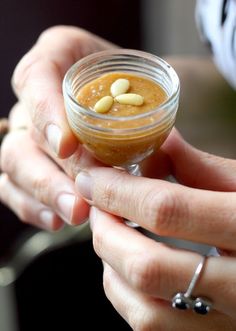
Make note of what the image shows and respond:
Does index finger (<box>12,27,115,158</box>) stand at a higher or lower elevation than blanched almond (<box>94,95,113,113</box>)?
lower

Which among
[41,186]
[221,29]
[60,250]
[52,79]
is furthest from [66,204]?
[221,29]

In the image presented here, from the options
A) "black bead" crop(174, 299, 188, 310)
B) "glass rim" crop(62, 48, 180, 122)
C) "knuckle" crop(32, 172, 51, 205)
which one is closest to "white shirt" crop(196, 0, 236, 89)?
"glass rim" crop(62, 48, 180, 122)

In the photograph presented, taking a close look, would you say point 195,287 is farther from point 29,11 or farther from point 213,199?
point 29,11

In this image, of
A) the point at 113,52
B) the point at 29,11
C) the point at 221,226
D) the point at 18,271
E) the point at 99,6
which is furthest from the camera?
the point at 99,6

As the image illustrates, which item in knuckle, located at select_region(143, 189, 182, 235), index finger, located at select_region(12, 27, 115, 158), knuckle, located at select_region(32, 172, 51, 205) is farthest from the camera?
knuckle, located at select_region(32, 172, 51, 205)

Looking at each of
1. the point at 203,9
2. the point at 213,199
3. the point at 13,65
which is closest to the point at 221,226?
the point at 213,199

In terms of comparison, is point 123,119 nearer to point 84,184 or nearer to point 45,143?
point 84,184

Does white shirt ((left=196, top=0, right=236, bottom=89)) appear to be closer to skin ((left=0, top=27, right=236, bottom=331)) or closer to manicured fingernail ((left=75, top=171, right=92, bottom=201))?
skin ((left=0, top=27, right=236, bottom=331))
